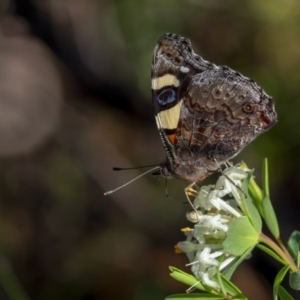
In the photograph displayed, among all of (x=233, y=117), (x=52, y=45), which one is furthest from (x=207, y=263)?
(x=52, y=45)

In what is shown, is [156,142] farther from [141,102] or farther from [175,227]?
[175,227]

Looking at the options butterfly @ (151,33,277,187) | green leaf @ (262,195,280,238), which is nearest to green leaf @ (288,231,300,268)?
green leaf @ (262,195,280,238)

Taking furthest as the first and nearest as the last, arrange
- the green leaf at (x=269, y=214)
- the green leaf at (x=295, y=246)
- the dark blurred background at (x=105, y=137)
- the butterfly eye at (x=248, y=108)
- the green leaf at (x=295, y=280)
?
1. the dark blurred background at (x=105, y=137)
2. the butterfly eye at (x=248, y=108)
3. the green leaf at (x=295, y=246)
4. the green leaf at (x=269, y=214)
5. the green leaf at (x=295, y=280)

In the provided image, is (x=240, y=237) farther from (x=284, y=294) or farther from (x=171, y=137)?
(x=171, y=137)

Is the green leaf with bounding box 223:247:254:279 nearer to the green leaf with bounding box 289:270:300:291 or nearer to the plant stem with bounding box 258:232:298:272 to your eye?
the plant stem with bounding box 258:232:298:272

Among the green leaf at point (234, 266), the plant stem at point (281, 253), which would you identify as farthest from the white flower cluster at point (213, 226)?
the plant stem at point (281, 253)

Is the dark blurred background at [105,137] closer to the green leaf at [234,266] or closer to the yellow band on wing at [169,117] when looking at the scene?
the yellow band on wing at [169,117]
